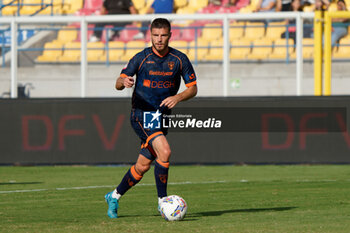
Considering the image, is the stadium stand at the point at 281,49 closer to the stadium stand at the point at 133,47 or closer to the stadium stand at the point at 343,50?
the stadium stand at the point at 343,50

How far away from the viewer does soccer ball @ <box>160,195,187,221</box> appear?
7715mm

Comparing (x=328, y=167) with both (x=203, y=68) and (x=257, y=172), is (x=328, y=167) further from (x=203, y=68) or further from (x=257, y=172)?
(x=203, y=68)

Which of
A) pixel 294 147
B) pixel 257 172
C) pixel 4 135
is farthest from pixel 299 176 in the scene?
pixel 4 135

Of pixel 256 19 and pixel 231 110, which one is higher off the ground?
pixel 256 19

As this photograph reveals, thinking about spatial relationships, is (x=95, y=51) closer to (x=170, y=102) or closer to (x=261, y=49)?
(x=261, y=49)

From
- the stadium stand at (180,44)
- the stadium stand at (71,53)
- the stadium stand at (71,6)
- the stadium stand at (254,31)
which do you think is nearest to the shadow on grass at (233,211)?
the stadium stand at (254,31)

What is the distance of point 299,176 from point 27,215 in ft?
19.5

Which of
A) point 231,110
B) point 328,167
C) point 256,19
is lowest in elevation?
point 328,167

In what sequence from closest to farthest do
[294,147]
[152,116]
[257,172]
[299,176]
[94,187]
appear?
1. [152,116]
2. [94,187]
3. [299,176]
4. [257,172]
5. [294,147]

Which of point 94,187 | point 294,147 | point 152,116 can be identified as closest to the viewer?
point 152,116

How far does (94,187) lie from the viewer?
11547 millimetres

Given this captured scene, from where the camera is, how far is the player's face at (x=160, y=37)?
787 cm

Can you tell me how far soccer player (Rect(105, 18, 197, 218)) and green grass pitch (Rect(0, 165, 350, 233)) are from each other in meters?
0.39

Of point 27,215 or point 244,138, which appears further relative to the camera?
point 244,138
